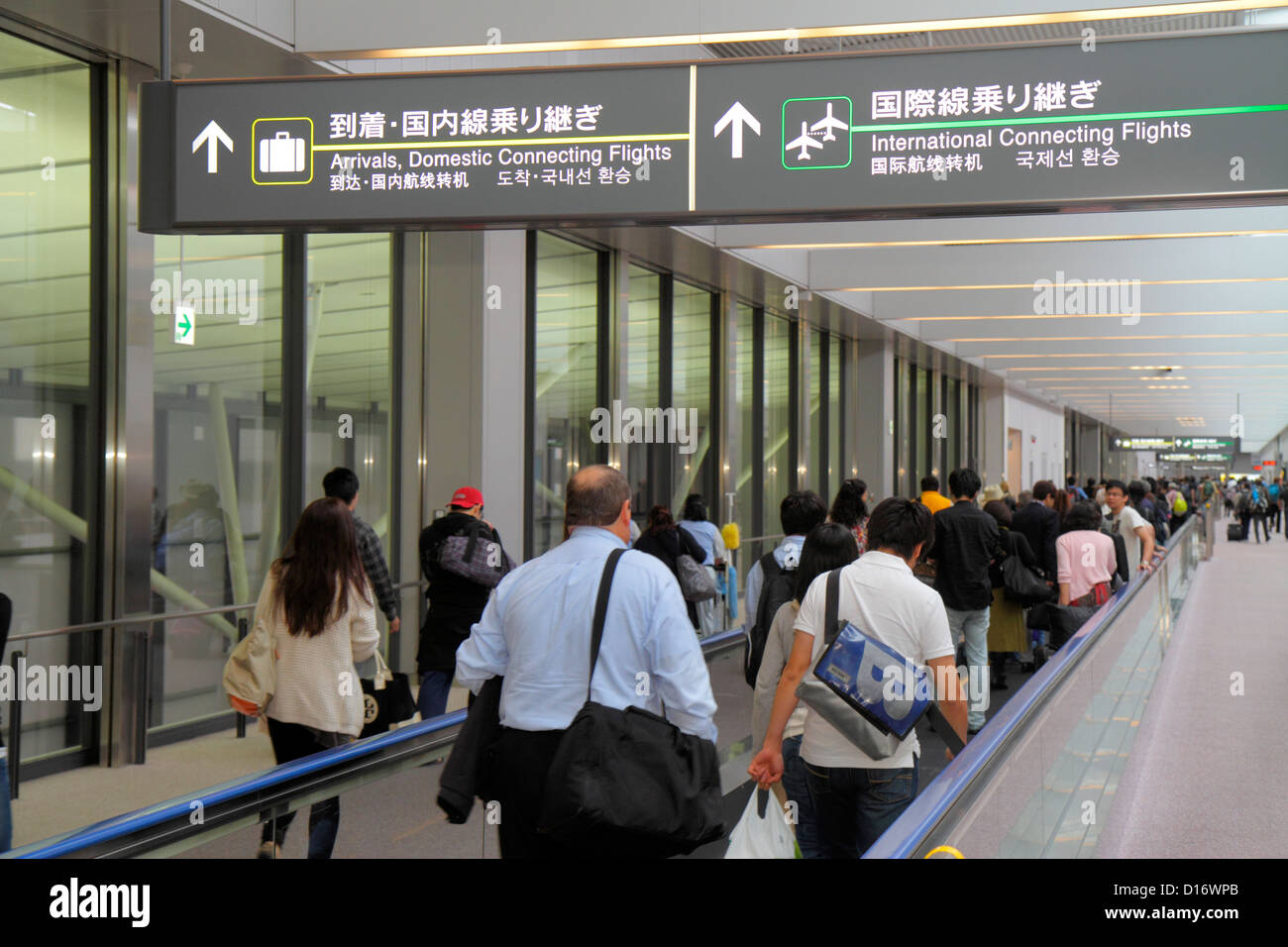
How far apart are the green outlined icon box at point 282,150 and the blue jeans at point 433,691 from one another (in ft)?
9.34

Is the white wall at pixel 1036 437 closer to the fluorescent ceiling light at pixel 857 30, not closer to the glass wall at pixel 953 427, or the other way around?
the glass wall at pixel 953 427

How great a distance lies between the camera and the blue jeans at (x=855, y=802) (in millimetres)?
3879

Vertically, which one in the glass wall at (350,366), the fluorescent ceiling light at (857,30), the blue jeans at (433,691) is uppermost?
the fluorescent ceiling light at (857,30)

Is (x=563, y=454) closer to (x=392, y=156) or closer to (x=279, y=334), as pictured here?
(x=279, y=334)

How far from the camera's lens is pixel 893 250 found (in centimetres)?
1431

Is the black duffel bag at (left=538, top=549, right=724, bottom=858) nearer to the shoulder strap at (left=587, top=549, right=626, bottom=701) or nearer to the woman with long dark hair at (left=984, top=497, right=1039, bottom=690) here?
the shoulder strap at (left=587, top=549, right=626, bottom=701)

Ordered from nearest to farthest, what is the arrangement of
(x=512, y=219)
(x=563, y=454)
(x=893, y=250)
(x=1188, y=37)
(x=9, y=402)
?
(x=1188, y=37) → (x=512, y=219) → (x=9, y=402) → (x=563, y=454) → (x=893, y=250)

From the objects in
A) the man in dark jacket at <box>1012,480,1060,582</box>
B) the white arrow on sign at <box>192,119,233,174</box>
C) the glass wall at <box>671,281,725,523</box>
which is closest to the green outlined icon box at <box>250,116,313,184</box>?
the white arrow on sign at <box>192,119,233,174</box>

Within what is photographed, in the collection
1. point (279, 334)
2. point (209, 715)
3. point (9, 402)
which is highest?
point (279, 334)

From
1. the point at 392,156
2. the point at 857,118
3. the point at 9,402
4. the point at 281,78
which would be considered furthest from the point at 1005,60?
the point at 9,402

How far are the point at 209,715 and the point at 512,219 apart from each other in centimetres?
472

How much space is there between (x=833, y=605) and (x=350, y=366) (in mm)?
6589

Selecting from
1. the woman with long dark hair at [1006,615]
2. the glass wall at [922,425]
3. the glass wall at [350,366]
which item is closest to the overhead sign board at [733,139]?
the glass wall at [350,366]

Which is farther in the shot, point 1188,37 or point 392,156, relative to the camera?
point 392,156
